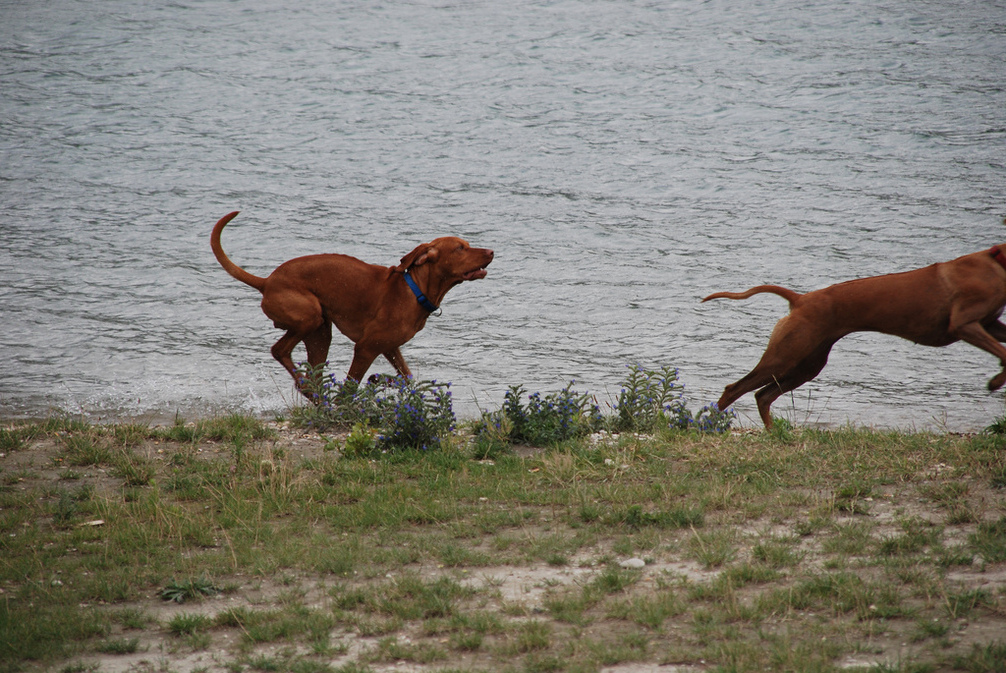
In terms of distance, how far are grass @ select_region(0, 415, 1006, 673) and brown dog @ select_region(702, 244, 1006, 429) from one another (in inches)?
33.7

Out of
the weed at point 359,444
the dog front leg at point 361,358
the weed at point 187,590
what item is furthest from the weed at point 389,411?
the weed at point 187,590

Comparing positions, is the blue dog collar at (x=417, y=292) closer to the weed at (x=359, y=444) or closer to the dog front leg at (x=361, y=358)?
the dog front leg at (x=361, y=358)

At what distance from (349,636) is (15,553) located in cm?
214

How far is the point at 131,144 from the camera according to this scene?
2036 centimetres

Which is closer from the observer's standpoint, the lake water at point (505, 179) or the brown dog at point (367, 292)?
the brown dog at point (367, 292)

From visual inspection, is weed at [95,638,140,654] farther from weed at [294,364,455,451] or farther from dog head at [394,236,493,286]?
dog head at [394,236,493,286]

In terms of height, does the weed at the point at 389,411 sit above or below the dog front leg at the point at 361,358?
below

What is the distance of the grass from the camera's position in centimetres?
404

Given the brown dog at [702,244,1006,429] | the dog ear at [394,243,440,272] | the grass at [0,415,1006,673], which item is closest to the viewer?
the grass at [0,415,1006,673]

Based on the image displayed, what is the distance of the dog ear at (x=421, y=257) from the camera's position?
7.71m

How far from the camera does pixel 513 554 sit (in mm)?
5000

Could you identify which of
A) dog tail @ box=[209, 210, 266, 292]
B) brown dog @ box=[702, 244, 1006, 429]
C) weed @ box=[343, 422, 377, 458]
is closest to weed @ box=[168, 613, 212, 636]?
weed @ box=[343, 422, 377, 458]

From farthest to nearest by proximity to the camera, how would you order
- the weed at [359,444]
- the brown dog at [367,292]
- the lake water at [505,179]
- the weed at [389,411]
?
the lake water at [505,179] < the brown dog at [367,292] < the weed at [389,411] < the weed at [359,444]

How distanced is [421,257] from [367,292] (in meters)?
0.57
